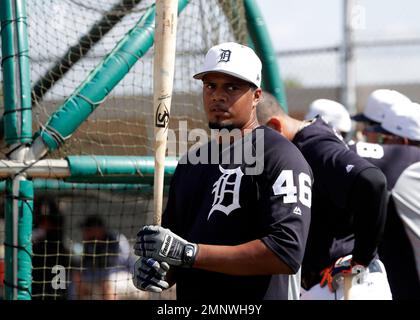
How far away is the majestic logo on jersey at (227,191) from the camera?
352cm

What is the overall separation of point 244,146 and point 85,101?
164cm

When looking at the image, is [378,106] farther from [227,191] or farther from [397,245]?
[227,191]

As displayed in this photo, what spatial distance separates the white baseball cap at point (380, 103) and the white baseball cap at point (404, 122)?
48 cm

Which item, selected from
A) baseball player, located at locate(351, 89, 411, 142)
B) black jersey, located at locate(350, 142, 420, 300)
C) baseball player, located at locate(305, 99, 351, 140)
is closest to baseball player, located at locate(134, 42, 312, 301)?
black jersey, located at locate(350, 142, 420, 300)

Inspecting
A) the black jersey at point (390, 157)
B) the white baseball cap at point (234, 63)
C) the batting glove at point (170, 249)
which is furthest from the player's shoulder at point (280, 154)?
the black jersey at point (390, 157)

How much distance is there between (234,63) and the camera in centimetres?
369

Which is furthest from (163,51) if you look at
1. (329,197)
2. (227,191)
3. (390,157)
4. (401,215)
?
(401,215)

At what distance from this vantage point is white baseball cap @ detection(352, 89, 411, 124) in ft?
20.5

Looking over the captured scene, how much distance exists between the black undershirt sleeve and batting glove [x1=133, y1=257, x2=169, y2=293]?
1325 millimetres

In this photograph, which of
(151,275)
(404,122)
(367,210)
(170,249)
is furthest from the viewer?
(404,122)

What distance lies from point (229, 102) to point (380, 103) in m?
3.03

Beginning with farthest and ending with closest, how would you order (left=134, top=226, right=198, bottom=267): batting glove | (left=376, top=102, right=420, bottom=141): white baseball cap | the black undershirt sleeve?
1. (left=376, top=102, right=420, bottom=141): white baseball cap
2. the black undershirt sleeve
3. (left=134, top=226, right=198, bottom=267): batting glove

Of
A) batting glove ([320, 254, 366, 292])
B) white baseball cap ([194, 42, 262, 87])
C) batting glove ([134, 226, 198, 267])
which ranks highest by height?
white baseball cap ([194, 42, 262, 87])

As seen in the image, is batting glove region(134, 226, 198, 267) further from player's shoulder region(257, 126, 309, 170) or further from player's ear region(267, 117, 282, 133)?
player's ear region(267, 117, 282, 133)
